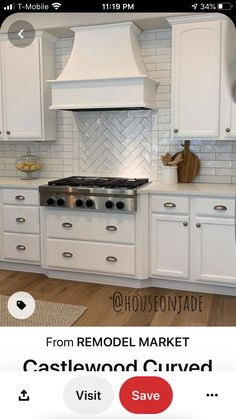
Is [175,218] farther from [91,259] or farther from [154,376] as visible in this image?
[154,376]

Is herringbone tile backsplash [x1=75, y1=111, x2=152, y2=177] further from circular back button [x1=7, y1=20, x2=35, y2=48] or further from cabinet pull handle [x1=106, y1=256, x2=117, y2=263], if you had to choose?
circular back button [x1=7, y1=20, x2=35, y2=48]

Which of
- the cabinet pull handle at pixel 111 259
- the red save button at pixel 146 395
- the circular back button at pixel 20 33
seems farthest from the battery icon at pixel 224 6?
the cabinet pull handle at pixel 111 259

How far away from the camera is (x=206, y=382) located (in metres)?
0.44

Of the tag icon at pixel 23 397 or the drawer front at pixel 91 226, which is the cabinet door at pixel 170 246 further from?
the tag icon at pixel 23 397

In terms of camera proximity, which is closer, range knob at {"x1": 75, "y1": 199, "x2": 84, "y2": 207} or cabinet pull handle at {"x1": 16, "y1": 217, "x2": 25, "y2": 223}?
range knob at {"x1": 75, "y1": 199, "x2": 84, "y2": 207}

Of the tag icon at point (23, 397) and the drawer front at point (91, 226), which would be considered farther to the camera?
the drawer front at point (91, 226)

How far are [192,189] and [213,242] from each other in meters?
0.28

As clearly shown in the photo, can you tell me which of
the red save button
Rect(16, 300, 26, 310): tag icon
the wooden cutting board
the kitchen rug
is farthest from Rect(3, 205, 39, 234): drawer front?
the red save button

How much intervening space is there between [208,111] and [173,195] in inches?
18.6

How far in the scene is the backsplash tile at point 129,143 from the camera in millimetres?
2355

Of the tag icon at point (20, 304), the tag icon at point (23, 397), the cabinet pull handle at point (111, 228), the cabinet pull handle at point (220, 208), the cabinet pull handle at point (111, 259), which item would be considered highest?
the tag icon at point (20, 304)

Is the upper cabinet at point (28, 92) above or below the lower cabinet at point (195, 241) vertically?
above

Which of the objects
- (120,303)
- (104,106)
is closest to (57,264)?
(104,106)

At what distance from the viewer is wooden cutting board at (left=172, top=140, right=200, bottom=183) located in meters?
2.38
